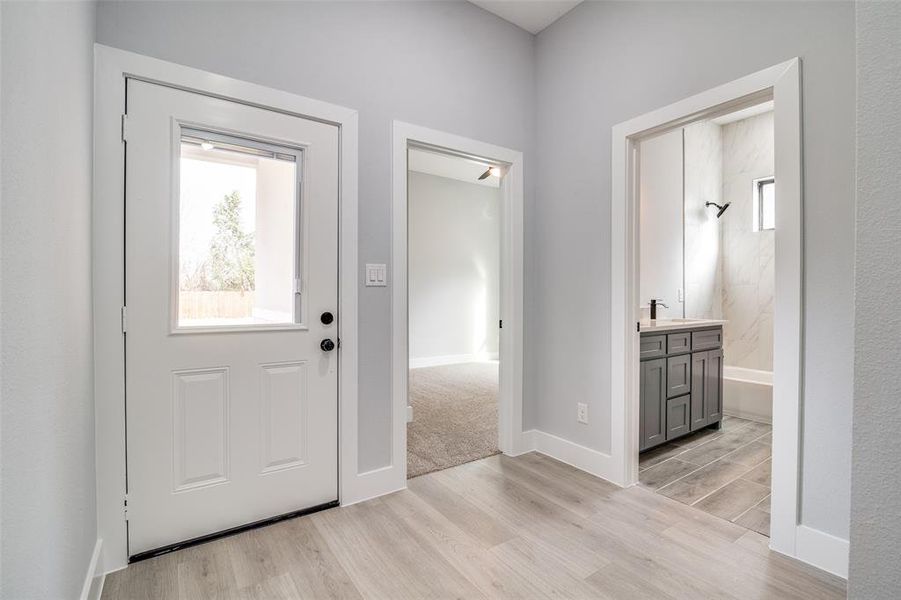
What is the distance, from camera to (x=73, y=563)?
1.24 m

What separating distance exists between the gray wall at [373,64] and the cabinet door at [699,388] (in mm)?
1628

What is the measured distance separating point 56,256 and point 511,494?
2.24m

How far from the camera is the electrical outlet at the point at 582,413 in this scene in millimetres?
2715

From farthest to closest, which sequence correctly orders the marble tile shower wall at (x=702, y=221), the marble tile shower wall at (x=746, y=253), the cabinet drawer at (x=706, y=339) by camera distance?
the marble tile shower wall at (x=746, y=253) → the marble tile shower wall at (x=702, y=221) → the cabinet drawer at (x=706, y=339)

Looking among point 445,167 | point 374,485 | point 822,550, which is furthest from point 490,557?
point 445,167

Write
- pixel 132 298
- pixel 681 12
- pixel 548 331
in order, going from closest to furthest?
pixel 132 298 < pixel 681 12 < pixel 548 331

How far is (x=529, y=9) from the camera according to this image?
9.27 ft

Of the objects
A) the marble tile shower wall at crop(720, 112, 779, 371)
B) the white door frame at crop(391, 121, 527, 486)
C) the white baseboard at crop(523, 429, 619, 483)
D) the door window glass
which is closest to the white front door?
the door window glass

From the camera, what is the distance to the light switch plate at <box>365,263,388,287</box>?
91.7 inches

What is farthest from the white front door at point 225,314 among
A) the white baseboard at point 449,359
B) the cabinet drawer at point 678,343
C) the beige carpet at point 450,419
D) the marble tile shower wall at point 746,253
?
the marble tile shower wall at point 746,253

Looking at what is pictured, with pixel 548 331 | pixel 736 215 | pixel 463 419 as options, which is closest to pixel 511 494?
pixel 548 331

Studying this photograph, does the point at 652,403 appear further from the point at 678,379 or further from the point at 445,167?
the point at 445,167

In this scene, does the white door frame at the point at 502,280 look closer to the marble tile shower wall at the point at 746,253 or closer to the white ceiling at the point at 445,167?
the white ceiling at the point at 445,167

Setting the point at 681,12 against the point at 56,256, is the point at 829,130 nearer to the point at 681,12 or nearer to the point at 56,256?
the point at 681,12
